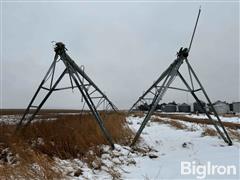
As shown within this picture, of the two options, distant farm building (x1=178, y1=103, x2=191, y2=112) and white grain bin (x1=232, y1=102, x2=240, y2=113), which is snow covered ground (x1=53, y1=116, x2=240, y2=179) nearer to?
white grain bin (x1=232, y1=102, x2=240, y2=113)

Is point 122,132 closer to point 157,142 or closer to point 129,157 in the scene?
point 157,142

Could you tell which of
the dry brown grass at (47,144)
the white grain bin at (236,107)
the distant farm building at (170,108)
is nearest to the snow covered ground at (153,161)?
the dry brown grass at (47,144)

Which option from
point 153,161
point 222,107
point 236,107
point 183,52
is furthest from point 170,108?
point 153,161

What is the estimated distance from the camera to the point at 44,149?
662 cm

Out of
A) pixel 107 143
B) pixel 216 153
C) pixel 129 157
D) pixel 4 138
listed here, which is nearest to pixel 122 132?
pixel 107 143

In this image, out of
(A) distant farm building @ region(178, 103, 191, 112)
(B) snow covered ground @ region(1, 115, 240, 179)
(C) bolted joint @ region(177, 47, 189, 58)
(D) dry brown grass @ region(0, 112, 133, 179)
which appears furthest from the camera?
(A) distant farm building @ region(178, 103, 191, 112)

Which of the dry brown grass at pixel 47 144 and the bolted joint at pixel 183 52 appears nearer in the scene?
the dry brown grass at pixel 47 144

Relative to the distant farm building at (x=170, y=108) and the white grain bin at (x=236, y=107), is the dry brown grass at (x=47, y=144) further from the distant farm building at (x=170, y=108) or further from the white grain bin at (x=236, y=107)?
the distant farm building at (x=170, y=108)

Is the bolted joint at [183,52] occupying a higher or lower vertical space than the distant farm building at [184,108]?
higher

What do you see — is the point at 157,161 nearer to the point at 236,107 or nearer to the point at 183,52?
the point at 183,52

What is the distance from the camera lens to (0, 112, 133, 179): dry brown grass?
14.4ft

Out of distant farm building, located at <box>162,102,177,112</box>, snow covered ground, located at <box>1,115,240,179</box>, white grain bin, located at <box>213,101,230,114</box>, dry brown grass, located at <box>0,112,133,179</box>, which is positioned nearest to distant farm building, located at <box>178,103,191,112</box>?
distant farm building, located at <box>162,102,177,112</box>

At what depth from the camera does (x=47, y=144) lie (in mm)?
6812

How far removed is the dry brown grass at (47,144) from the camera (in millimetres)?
4381
